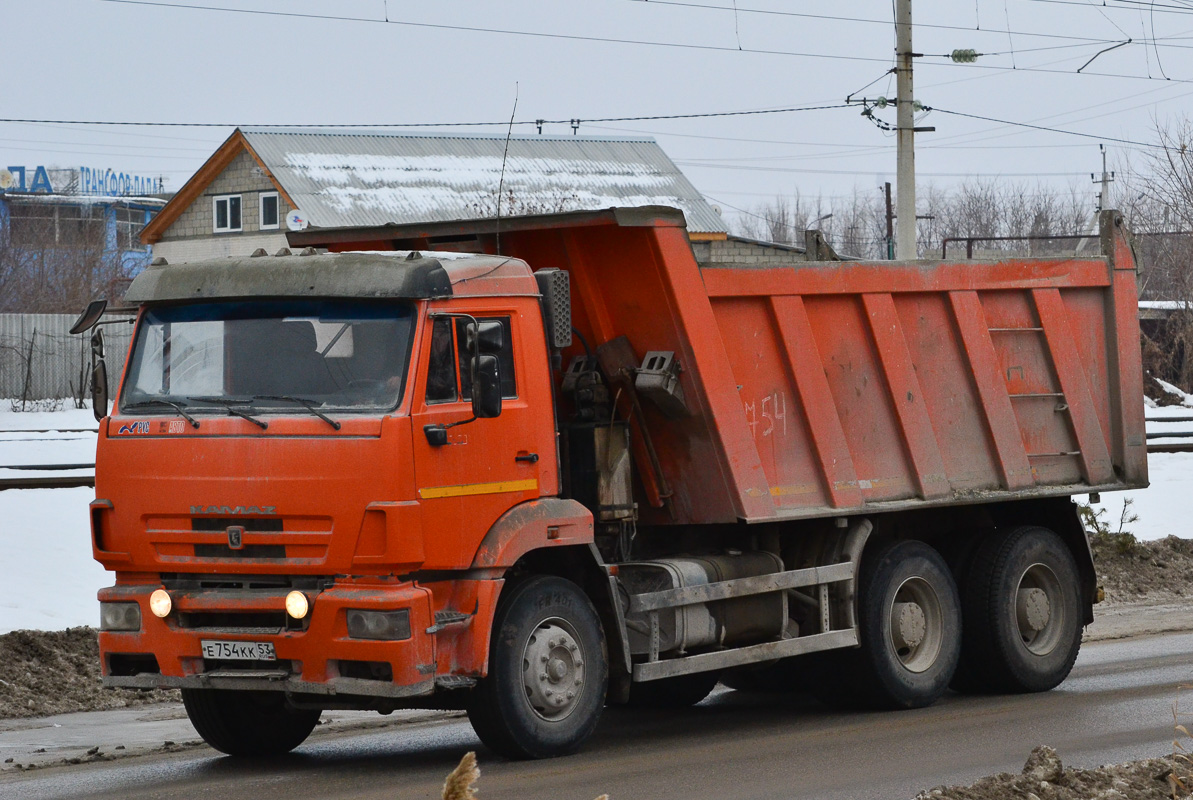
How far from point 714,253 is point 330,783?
1414 inches

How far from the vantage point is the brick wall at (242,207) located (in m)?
43.6

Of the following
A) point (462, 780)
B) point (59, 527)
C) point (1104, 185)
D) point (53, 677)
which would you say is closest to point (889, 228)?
point (1104, 185)

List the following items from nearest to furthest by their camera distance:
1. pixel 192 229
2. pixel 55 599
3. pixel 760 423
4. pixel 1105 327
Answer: pixel 760 423 < pixel 1105 327 < pixel 55 599 < pixel 192 229

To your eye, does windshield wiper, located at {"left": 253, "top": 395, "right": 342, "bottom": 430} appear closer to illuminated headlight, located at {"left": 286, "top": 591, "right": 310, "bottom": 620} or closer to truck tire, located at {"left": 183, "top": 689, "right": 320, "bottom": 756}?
illuminated headlight, located at {"left": 286, "top": 591, "right": 310, "bottom": 620}

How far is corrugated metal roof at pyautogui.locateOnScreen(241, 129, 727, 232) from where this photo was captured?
40.4 meters

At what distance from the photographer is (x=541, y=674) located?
8156 millimetres

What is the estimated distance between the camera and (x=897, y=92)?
27750 mm

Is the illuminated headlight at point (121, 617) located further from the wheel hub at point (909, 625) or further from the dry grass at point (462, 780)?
the wheel hub at point (909, 625)

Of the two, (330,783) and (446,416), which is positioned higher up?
(446,416)

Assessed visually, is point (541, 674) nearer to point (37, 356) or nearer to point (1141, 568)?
point (1141, 568)

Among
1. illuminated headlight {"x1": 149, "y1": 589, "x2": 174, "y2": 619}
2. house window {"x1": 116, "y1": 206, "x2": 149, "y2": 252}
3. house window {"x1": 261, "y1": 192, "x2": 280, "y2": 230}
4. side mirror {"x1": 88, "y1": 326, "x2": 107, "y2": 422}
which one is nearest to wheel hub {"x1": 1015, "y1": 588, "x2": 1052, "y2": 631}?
illuminated headlight {"x1": 149, "y1": 589, "x2": 174, "y2": 619}

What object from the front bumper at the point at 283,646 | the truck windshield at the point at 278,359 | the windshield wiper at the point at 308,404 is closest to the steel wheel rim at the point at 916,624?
the front bumper at the point at 283,646

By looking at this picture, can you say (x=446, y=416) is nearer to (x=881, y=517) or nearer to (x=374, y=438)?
(x=374, y=438)

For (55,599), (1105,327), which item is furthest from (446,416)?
(55,599)
